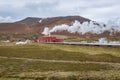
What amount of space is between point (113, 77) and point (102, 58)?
3655 centimetres

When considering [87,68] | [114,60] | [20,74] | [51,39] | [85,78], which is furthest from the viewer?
[51,39]

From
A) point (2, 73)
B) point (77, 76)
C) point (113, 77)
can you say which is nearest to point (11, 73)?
point (2, 73)

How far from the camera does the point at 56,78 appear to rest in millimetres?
51156

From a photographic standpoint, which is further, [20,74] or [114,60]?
[114,60]

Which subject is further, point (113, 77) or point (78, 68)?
point (78, 68)

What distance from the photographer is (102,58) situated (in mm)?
86812

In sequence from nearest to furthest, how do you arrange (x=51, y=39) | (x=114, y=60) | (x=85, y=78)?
(x=85, y=78) < (x=114, y=60) < (x=51, y=39)

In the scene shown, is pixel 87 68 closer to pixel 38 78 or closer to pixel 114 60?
pixel 38 78

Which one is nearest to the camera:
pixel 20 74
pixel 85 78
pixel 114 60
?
pixel 85 78

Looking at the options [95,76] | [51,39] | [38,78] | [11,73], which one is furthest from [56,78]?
[51,39]

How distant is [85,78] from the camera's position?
165ft

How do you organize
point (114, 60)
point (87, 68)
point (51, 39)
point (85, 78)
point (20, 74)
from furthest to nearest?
point (51, 39), point (114, 60), point (87, 68), point (20, 74), point (85, 78)

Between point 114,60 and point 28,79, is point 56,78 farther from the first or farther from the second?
point 114,60

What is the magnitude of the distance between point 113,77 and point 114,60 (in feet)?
110
